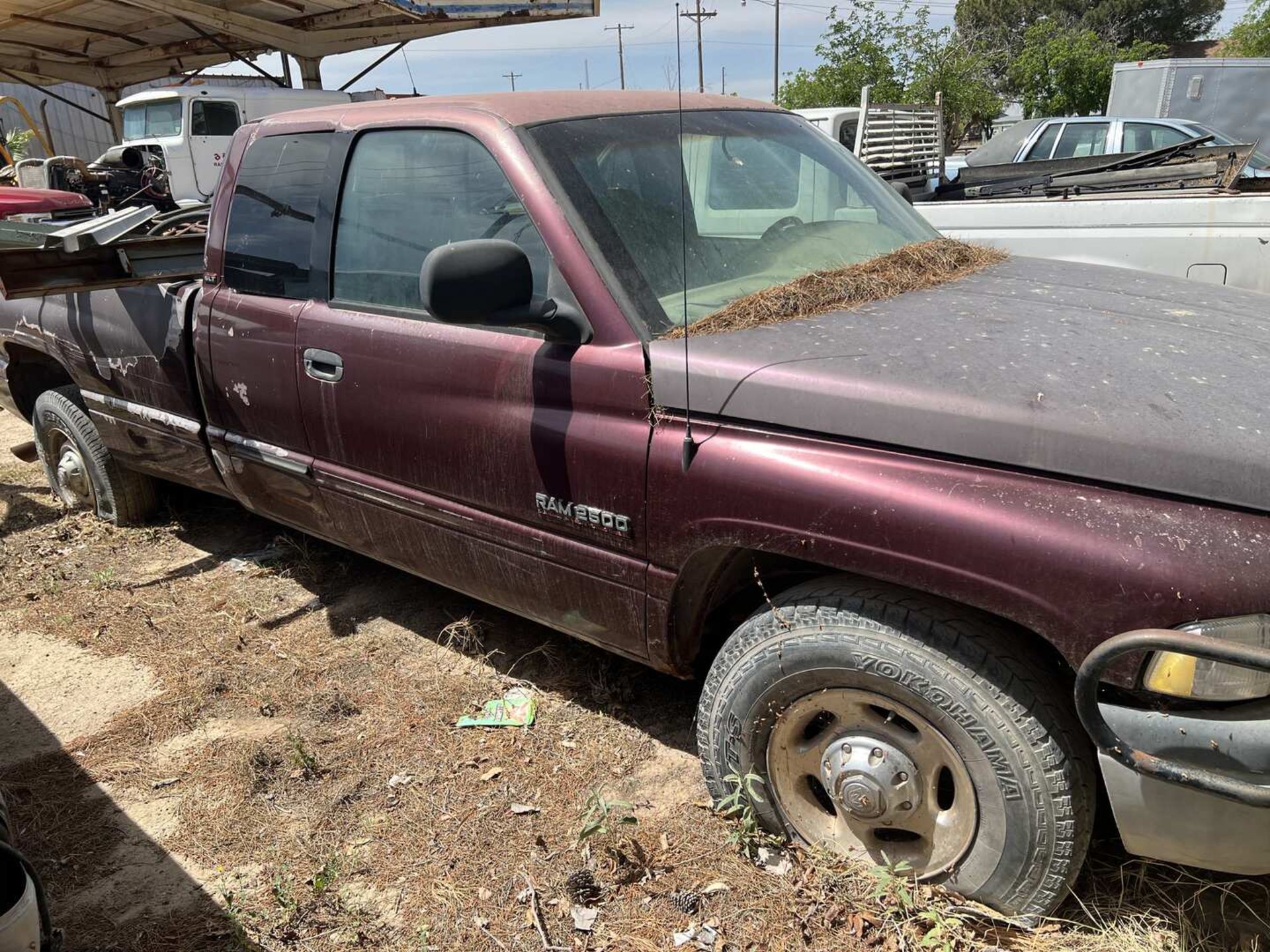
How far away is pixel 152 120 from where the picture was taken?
55.0 feet

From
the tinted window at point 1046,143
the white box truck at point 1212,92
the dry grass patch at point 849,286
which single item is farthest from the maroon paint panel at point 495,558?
the white box truck at point 1212,92

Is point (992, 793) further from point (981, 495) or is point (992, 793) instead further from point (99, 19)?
point (99, 19)

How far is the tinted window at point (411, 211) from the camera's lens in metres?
2.66

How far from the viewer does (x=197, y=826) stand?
2.67 m

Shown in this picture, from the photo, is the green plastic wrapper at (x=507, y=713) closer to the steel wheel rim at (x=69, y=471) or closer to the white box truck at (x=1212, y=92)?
the steel wheel rim at (x=69, y=471)

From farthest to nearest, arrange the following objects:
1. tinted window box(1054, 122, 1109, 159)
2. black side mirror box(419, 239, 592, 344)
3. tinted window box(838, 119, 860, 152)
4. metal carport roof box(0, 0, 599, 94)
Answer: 1. metal carport roof box(0, 0, 599, 94)
2. tinted window box(1054, 122, 1109, 159)
3. tinted window box(838, 119, 860, 152)
4. black side mirror box(419, 239, 592, 344)

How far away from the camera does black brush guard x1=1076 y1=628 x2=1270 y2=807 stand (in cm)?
156

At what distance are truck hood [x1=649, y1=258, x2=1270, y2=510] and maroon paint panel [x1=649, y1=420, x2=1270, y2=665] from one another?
1.9 inches

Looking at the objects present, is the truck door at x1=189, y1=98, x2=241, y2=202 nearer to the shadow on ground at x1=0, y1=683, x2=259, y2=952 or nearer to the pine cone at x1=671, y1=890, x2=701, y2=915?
the shadow on ground at x1=0, y1=683, x2=259, y2=952

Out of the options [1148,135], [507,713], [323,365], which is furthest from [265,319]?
[1148,135]

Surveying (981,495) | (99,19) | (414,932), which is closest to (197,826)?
(414,932)

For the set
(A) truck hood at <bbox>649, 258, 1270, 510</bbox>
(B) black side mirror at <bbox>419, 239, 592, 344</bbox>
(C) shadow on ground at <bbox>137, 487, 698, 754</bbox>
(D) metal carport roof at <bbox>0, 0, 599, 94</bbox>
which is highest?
(D) metal carport roof at <bbox>0, 0, 599, 94</bbox>

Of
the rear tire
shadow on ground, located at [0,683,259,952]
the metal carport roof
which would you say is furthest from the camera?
the metal carport roof

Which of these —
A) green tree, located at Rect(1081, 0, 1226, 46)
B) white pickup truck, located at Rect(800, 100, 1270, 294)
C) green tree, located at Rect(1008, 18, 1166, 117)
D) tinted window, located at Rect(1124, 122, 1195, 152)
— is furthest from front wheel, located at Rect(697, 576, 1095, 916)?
green tree, located at Rect(1081, 0, 1226, 46)
